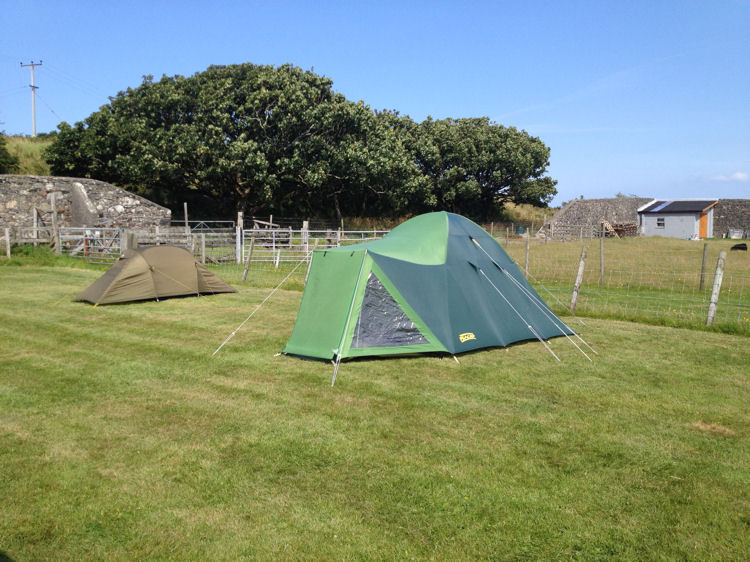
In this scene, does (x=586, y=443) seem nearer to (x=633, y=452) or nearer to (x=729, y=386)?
(x=633, y=452)

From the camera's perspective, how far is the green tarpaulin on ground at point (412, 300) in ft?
25.5

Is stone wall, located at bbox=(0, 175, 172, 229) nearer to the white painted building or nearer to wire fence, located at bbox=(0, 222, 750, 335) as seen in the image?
wire fence, located at bbox=(0, 222, 750, 335)

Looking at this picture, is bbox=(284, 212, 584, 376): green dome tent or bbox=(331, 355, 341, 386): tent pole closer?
bbox=(331, 355, 341, 386): tent pole

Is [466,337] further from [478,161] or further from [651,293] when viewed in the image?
[478,161]

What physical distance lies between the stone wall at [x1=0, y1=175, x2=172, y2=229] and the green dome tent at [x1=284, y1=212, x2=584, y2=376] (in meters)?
19.8

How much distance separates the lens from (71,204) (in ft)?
82.9

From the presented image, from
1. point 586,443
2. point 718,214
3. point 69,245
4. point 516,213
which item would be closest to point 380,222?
point 516,213

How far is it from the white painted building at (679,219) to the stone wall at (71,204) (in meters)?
42.6

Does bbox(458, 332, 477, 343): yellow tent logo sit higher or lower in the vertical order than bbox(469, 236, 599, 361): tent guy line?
lower

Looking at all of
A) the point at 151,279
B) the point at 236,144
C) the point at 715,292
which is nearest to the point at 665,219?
the point at 236,144

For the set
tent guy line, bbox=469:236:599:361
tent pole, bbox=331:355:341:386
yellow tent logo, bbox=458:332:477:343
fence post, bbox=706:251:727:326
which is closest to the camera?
tent pole, bbox=331:355:341:386

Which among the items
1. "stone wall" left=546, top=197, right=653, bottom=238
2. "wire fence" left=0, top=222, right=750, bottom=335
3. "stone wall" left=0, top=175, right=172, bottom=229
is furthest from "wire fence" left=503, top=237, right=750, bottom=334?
"stone wall" left=546, top=197, right=653, bottom=238

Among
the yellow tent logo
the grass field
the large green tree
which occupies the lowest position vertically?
the grass field

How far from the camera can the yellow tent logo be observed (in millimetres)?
8055
